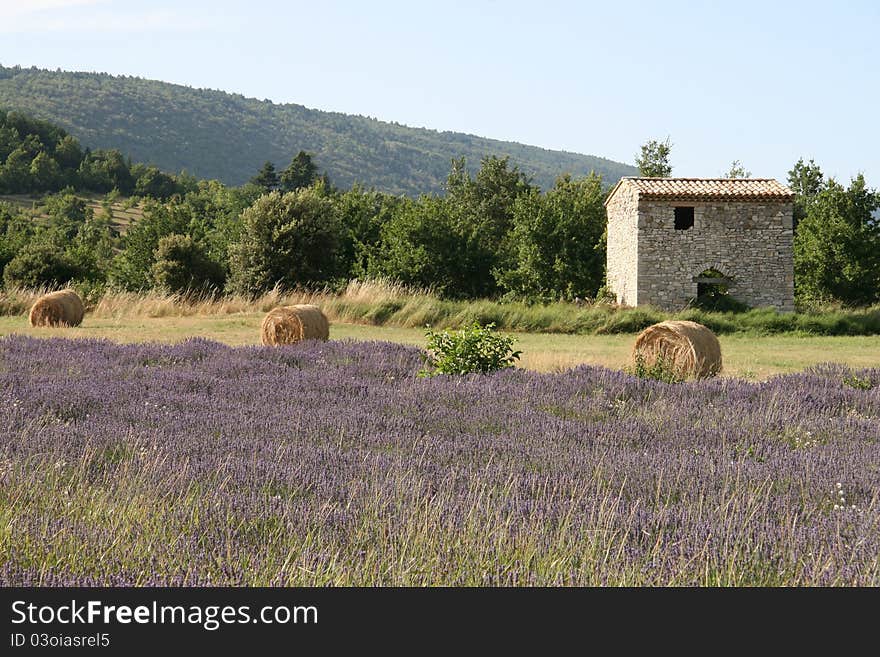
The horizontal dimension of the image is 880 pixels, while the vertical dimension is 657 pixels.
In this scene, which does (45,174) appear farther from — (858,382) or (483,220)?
(858,382)

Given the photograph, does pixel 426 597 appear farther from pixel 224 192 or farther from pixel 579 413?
pixel 224 192

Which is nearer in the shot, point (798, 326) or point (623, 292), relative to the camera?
point (798, 326)

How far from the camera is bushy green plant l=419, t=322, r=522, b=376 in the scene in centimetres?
1166

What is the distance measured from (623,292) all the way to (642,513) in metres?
32.4

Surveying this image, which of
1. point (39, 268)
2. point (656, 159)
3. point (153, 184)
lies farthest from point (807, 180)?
point (153, 184)

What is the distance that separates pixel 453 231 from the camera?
41094mm

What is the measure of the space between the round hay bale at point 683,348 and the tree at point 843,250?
2788 centimetres

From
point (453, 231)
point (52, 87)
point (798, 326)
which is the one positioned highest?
point (52, 87)

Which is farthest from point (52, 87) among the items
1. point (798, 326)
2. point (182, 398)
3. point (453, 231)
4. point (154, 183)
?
point (182, 398)

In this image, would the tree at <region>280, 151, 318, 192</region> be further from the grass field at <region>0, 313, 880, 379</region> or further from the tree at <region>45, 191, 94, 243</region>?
the grass field at <region>0, 313, 880, 379</region>

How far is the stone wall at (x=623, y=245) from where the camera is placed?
34.4 m

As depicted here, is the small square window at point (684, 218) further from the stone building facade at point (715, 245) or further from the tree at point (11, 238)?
the tree at point (11, 238)

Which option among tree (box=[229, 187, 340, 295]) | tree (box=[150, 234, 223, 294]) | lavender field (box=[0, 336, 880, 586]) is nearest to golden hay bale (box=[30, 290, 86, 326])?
lavender field (box=[0, 336, 880, 586])

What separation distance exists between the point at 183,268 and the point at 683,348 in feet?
99.9
